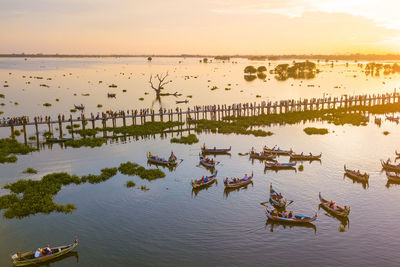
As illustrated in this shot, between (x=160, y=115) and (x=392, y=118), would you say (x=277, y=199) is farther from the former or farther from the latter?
(x=392, y=118)

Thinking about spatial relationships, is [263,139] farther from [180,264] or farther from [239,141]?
[180,264]

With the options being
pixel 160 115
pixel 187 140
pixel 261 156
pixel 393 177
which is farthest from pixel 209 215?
pixel 160 115

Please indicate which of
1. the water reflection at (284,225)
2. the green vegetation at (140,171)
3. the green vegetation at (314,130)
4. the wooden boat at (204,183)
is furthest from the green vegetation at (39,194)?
the green vegetation at (314,130)

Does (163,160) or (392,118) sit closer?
(163,160)

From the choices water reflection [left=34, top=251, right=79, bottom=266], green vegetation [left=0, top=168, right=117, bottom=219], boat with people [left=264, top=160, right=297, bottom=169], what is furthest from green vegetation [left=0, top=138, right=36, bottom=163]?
boat with people [left=264, top=160, right=297, bottom=169]

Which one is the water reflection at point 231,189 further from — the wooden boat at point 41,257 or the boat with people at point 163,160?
the wooden boat at point 41,257
